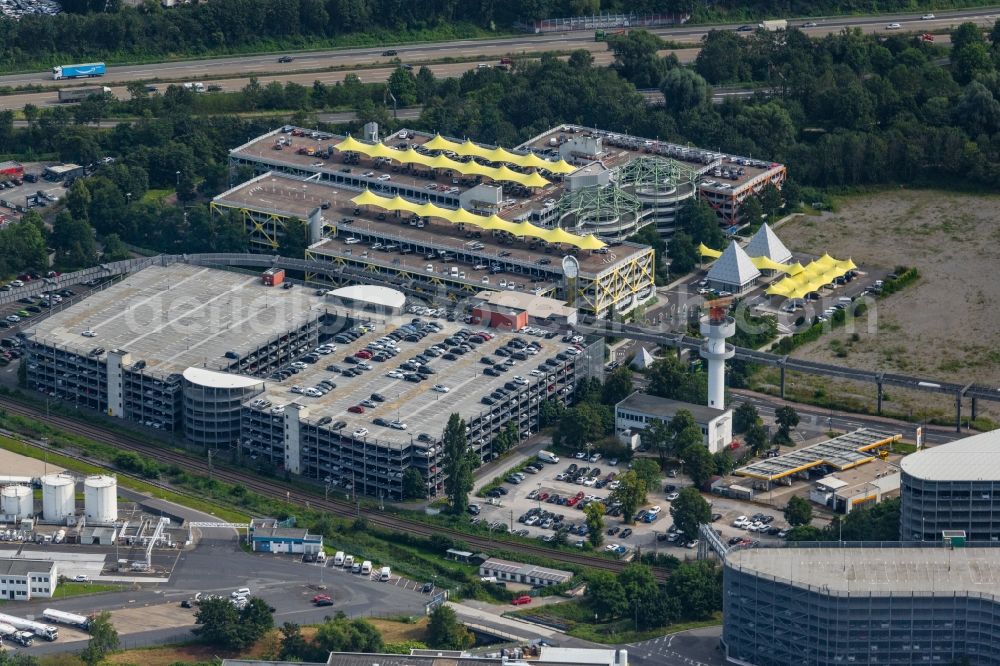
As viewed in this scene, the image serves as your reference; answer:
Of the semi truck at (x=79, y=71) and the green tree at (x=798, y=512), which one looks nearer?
the green tree at (x=798, y=512)

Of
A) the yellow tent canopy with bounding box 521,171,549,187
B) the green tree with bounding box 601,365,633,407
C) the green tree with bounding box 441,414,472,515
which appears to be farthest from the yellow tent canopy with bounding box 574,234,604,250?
the green tree with bounding box 441,414,472,515

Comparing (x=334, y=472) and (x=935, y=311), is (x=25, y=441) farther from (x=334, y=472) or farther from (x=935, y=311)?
(x=935, y=311)

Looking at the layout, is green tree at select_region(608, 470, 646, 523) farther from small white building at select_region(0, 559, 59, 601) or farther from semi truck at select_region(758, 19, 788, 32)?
semi truck at select_region(758, 19, 788, 32)

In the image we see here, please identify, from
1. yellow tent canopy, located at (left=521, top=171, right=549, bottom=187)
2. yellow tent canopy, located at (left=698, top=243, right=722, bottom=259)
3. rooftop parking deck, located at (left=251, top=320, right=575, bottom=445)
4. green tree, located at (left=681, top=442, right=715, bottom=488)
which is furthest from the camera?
yellow tent canopy, located at (left=521, top=171, right=549, bottom=187)

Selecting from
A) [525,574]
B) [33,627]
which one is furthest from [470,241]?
[33,627]

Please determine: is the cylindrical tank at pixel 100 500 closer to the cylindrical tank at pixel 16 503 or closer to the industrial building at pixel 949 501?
the cylindrical tank at pixel 16 503

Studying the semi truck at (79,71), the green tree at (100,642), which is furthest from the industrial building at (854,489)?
the semi truck at (79,71)

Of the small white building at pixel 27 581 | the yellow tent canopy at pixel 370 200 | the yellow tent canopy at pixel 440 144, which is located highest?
the yellow tent canopy at pixel 440 144

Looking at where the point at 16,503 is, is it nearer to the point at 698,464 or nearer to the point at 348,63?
the point at 698,464
